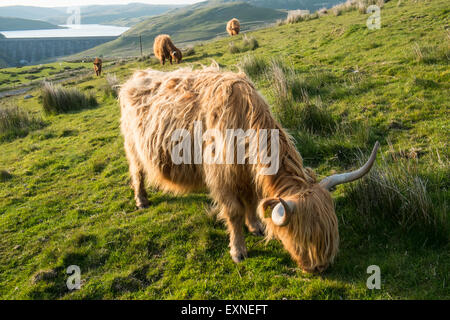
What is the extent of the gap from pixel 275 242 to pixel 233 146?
139 cm

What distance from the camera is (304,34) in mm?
14164

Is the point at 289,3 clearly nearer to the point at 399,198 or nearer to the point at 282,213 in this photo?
the point at 399,198

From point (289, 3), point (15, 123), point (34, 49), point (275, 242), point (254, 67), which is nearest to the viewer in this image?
point (275, 242)

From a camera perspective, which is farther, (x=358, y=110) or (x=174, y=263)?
(x=358, y=110)

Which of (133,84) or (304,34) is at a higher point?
(304,34)

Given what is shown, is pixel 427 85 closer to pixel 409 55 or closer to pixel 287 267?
pixel 409 55

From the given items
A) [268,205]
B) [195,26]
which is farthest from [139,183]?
[195,26]

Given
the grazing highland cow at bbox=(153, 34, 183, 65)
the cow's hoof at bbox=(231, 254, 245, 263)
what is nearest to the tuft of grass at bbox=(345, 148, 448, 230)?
the cow's hoof at bbox=(231, 254, 245, 263)

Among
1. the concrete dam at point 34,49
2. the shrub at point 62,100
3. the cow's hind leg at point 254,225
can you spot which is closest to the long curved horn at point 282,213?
the cow's hind leg at point 254,225

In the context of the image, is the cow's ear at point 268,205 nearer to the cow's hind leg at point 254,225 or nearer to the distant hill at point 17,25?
the cow's hind leg at point 254,225

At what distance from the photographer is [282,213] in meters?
2.39

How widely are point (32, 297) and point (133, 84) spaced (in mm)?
3046

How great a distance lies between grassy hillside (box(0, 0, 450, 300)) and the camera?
2.98m
